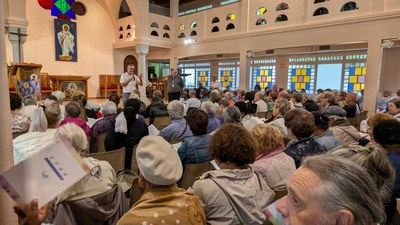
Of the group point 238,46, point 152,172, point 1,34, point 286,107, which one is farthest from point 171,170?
point 238,46

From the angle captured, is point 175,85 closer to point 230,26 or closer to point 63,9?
point 230,26

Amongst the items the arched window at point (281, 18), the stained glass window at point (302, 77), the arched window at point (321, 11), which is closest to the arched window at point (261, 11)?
the arched window at point (281, 18)

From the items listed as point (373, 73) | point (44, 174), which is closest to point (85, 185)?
point (44, 174)

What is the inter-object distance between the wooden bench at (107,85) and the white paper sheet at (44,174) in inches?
538

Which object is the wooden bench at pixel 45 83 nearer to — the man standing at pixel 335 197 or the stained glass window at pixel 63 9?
the stained glass window at pixel 63 9

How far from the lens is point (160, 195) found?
1.19 m

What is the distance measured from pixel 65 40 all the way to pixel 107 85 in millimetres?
2875

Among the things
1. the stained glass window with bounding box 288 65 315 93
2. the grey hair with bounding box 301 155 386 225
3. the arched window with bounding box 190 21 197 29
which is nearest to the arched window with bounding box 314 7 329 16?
the stained glass window with bounding box 288 65 315 93

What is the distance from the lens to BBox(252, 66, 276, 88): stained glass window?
12586 millimetres

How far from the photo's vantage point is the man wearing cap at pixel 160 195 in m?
1.10

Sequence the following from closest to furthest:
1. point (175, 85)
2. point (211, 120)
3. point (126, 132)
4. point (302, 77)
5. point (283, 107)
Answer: point (126, 132) → point (211, 120) → point (283, 107) → point (175, 85) → point (302, 77)

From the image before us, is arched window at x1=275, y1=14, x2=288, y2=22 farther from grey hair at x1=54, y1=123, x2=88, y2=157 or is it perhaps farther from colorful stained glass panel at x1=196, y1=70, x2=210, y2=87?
grey hair at x1=54, y1=123, x2=88, y2=157

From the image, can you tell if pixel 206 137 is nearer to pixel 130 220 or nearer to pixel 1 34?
pixel 130 220

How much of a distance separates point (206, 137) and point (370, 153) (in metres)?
1.50
